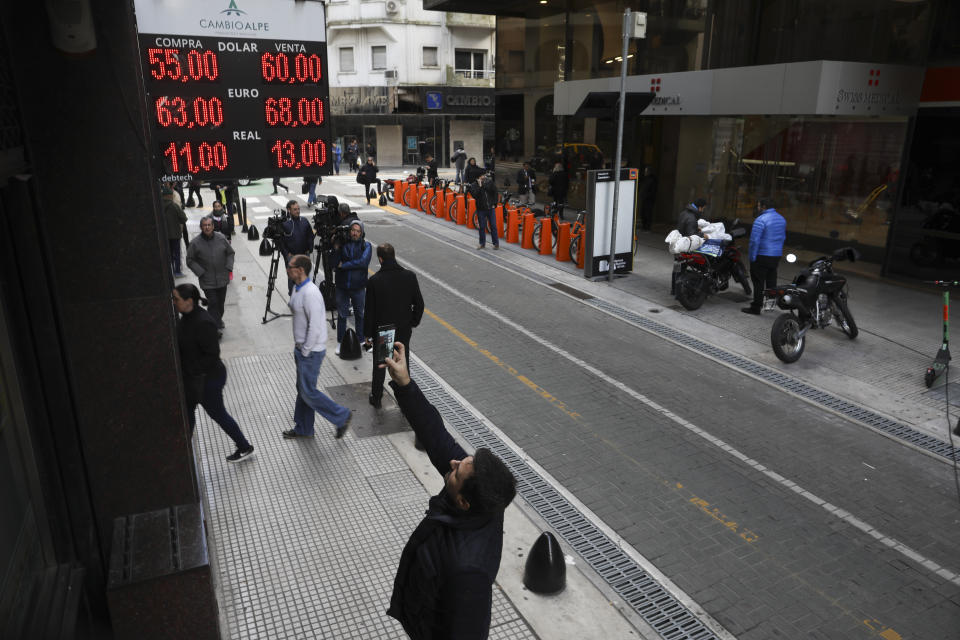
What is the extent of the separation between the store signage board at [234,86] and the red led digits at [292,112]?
0.04 feet

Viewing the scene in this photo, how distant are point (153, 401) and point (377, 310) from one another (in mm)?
3543

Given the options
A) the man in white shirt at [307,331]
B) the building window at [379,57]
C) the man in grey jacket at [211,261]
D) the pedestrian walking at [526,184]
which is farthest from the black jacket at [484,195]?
the building window at [379,57]

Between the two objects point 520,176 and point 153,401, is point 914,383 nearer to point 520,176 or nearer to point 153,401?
point 153,401

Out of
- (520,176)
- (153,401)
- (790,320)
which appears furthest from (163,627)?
(520,176)

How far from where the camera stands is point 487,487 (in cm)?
281

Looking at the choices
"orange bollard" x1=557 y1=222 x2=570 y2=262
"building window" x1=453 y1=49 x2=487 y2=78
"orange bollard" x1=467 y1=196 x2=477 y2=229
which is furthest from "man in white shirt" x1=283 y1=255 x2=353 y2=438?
"building window" x1=453 y1=49 x2=487 y2=78

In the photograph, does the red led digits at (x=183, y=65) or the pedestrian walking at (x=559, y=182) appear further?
the pedestrian walking at (x=559, y=182)

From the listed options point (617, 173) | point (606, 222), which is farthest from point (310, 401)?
point (606, 222)

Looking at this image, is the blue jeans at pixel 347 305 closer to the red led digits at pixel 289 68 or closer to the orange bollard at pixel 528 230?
the red led digits at pixel 289 68

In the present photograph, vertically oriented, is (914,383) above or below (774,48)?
below

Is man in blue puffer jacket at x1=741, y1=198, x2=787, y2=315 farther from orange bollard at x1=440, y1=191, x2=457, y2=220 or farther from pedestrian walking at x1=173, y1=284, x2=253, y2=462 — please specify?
orange bollard at x1=440, y1=191, x2=457, y2=220

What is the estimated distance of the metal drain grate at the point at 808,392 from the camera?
760 centimetres

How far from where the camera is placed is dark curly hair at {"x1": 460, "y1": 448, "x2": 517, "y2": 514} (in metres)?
2.81

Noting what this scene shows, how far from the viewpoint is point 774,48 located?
54.5ft
